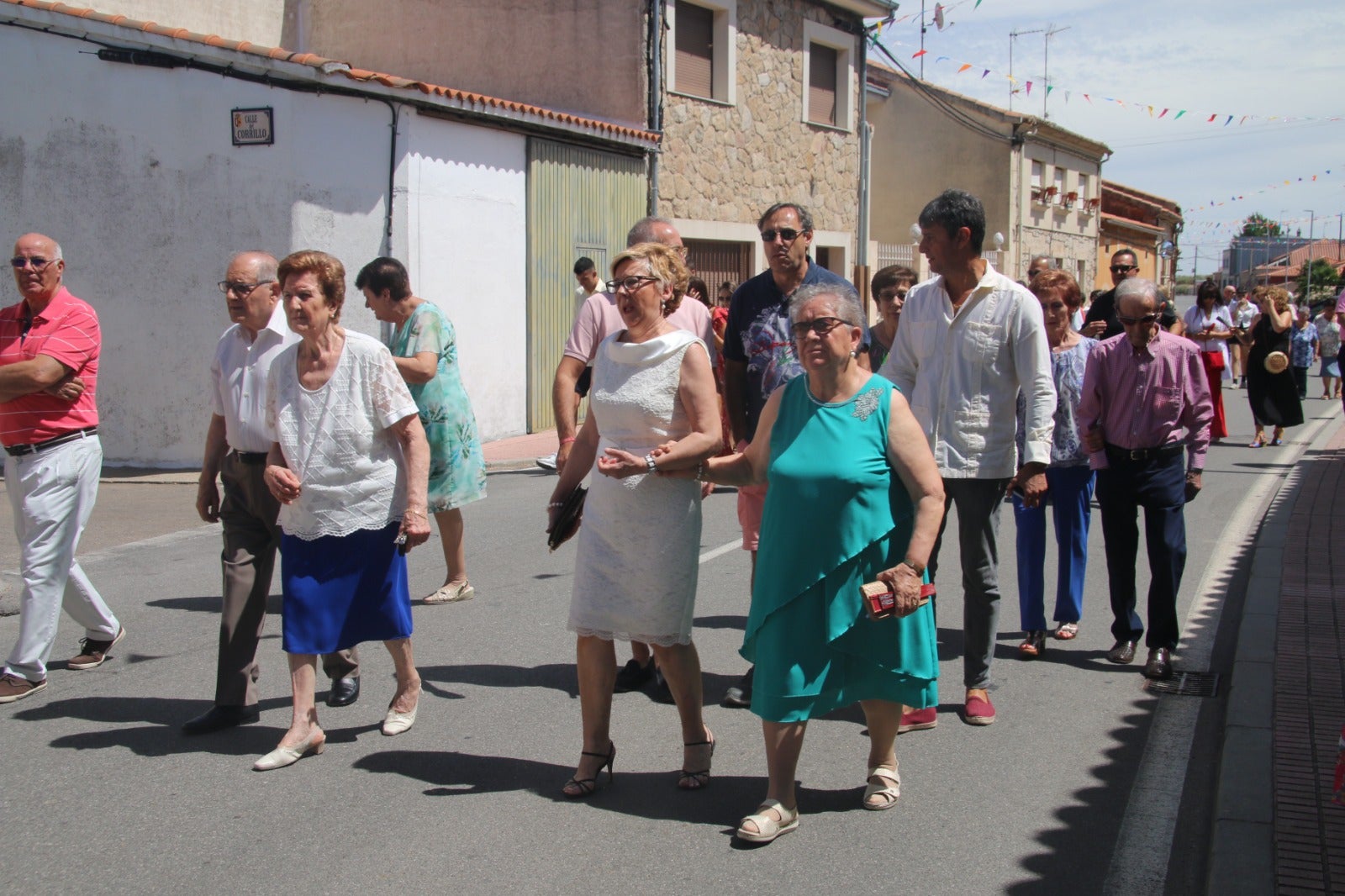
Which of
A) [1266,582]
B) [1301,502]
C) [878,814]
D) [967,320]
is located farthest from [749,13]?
[878,814]

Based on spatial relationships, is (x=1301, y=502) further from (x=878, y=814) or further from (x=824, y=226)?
(x=824, y=226)

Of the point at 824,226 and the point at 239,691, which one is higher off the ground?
the point at 824,226

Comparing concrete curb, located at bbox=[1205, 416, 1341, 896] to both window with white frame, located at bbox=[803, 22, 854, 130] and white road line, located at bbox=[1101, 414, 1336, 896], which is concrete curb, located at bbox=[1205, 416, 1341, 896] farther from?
window with white frame, located at bbox=[803, 22, 854, 130]

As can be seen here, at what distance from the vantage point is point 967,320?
492 centimetres

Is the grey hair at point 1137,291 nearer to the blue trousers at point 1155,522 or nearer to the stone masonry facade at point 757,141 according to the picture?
the blue trousers at point 1155,522

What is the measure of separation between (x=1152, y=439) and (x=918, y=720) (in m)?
1.77

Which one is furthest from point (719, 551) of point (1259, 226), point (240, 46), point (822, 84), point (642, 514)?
point (1259, 226)

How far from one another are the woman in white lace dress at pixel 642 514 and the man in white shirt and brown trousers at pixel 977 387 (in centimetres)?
124

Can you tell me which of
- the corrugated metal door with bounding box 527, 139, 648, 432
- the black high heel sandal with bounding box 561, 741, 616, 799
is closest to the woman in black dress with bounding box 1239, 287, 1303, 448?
the corrugated metal door with bounding box 527, 139, 648, 432

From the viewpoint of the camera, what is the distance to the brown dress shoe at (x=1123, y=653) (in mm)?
5914

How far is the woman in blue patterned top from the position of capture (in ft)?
19.7

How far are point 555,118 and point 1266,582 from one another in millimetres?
11113

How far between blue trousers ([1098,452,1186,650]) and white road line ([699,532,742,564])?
118 inches

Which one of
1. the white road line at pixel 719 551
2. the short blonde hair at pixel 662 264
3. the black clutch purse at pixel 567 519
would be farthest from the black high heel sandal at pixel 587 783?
the white road line at pixel 719 551
